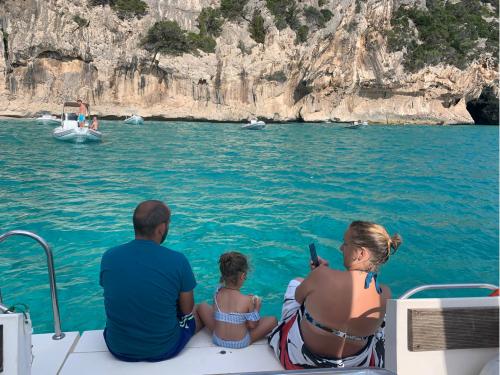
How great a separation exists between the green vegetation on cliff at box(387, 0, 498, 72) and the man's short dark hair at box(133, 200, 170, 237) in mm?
56260

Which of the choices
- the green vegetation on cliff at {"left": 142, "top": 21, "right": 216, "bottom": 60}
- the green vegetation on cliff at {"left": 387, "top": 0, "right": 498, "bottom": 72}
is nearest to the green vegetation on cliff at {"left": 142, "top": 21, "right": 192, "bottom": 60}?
the green vegetation on cliff at {"left": 142, "top": 21, "right": 216, "bottom": 60}

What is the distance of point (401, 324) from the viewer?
207 cm

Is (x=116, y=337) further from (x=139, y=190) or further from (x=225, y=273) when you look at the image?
(x=139, y=190)

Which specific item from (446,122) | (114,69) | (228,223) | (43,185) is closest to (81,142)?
(43,185)

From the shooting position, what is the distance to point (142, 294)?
2551mm

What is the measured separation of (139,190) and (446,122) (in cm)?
5197

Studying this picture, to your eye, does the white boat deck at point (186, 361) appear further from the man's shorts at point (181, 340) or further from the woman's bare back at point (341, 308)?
the woman's bare back at point (341, 308)

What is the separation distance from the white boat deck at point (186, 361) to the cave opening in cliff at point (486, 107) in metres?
63.8

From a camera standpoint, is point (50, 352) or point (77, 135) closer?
point (50, 352)

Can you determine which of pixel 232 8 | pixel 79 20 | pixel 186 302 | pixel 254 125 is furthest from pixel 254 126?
pixel 186 302

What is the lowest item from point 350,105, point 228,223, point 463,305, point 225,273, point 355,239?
point 228,223

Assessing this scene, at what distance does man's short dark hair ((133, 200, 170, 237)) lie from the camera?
2639 mm

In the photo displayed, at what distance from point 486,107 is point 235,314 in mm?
65743

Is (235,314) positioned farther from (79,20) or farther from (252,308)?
(79,20)
